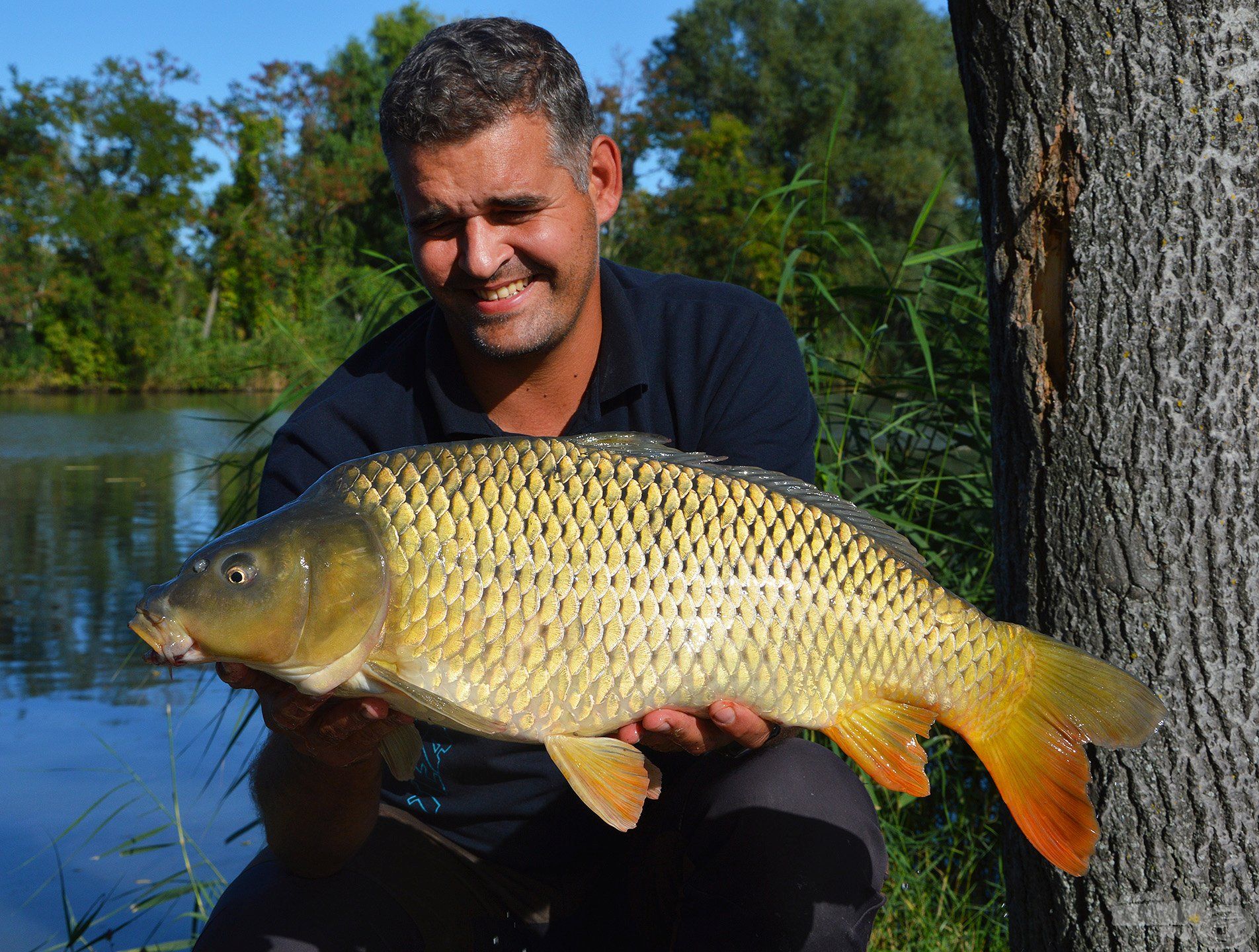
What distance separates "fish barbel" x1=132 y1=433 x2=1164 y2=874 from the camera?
126cm

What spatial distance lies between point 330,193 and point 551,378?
71.7 feet

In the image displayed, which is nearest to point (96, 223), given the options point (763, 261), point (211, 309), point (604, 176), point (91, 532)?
point (211, 309)

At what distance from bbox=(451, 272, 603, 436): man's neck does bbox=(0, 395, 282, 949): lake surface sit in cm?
86

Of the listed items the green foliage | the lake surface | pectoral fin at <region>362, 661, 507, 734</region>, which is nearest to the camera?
pectoral fin at <region>362, 661, 507, 734</region>

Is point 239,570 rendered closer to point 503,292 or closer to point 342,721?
point 342,721

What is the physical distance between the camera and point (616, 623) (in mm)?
1275

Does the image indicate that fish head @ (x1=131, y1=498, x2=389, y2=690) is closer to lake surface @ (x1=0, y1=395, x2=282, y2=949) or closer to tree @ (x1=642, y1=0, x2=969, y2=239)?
lake surface @ (x1=0, y1=395, x2=282, y2=949)

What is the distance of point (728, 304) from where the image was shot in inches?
72.8

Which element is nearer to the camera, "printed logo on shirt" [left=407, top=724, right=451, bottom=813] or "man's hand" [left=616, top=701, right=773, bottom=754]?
"man's hand" [left=616, top=701, right=773, bottom=754]

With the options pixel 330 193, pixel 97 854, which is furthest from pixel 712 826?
pixel 330 193

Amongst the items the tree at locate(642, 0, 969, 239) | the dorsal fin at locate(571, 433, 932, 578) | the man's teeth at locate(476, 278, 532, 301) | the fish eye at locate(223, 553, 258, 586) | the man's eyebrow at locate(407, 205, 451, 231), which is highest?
the tree at locate(642, 0, 969, 239)

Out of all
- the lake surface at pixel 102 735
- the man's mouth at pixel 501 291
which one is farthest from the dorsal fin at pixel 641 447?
the lake surface at pixel 102 735

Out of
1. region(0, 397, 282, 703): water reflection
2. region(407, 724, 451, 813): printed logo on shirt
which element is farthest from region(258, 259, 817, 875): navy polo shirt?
region(0, 397, 282, 703): water reflection

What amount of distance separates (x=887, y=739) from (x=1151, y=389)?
57 centimetres
